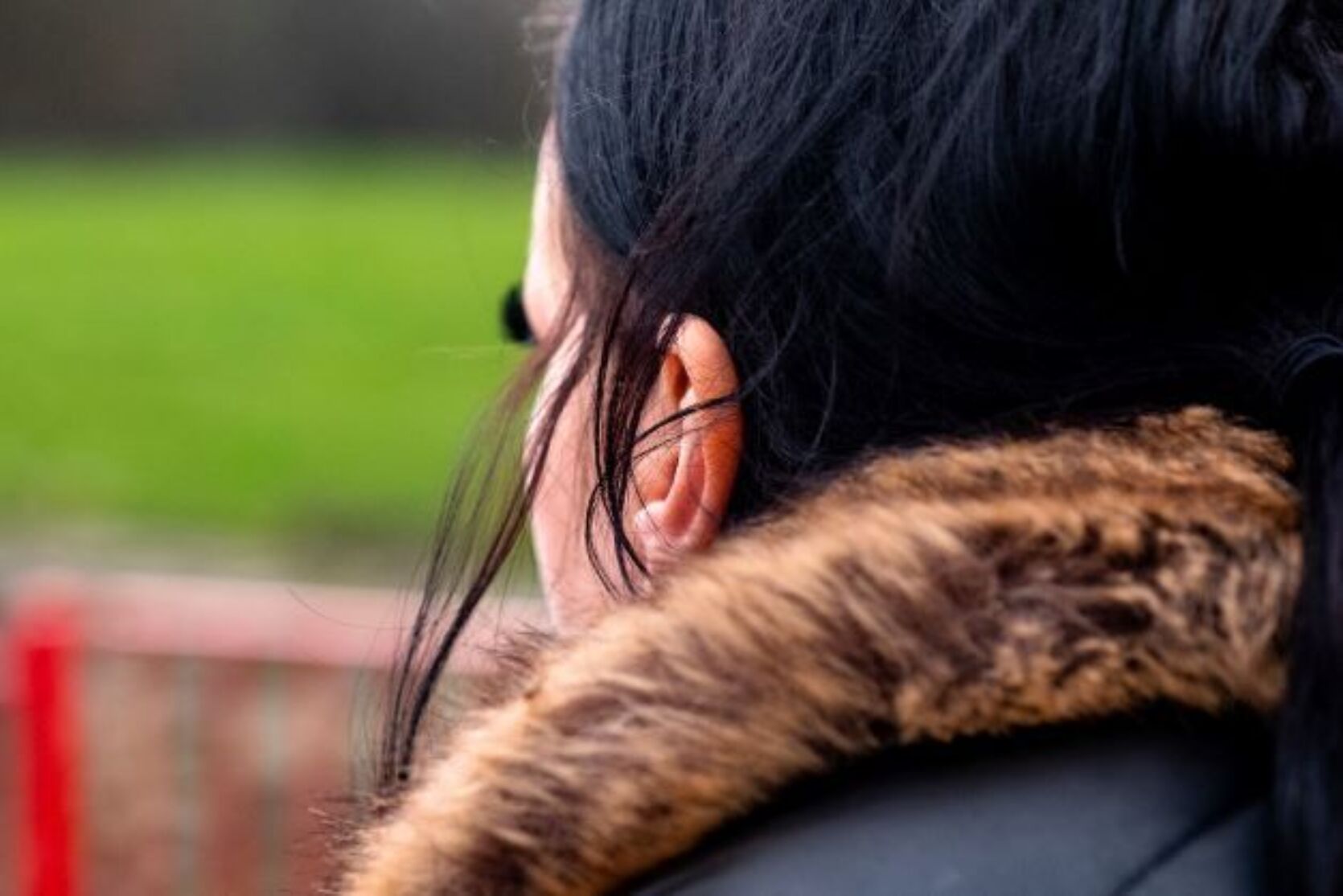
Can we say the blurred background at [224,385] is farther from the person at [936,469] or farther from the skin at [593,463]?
the person at [936,469]

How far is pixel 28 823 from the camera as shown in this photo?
150 inches

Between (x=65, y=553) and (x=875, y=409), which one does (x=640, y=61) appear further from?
(x=65, y=553)

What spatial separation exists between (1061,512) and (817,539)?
11 cm

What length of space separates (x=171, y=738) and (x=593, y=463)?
8.83ft

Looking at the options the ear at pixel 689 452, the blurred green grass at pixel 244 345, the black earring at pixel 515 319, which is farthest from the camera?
the blurred green grass at pixel 244 345

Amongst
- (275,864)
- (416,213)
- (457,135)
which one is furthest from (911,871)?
(457,135)

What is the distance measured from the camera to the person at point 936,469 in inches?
37.0

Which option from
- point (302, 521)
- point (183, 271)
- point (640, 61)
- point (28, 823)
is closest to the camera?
point (640, 61)

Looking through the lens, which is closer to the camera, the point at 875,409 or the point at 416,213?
the point at 875,409

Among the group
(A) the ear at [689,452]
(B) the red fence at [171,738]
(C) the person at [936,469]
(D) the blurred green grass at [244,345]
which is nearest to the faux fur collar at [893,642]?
(C) the person at [936,469]

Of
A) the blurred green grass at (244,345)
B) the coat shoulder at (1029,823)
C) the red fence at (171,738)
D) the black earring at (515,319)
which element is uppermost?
the coat shoulder at (1029,823)

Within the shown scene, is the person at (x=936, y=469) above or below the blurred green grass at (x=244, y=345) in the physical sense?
above

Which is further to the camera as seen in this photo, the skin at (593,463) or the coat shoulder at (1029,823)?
the skin at (593,463)

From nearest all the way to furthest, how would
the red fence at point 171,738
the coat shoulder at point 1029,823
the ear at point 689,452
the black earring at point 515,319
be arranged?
the coat shoulder at point 1029,823 → the ear at point 689,452 → the black earring at point 515,319 → the red fence at point 171,738
